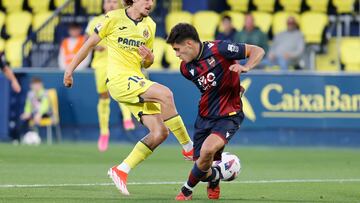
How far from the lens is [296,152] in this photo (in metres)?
20.2

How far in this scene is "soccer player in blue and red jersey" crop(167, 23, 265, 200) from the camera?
10.9m

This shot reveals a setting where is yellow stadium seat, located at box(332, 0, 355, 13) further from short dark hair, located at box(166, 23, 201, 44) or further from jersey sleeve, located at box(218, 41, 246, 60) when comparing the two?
short dark hair, located at box(166, 23, 201, 44)

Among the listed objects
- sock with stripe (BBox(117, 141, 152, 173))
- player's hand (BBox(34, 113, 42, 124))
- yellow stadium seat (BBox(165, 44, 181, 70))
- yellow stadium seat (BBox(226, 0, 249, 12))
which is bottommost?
player's hand (BBox(34, 113, 42, 124))

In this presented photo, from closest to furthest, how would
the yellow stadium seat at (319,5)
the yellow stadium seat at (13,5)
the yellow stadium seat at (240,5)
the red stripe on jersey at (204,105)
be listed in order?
the red stripe on jersey at (204,105) → the yellow stadium seat at (319,5) → the yellow stadium seat at (240,5) → the yellow stadium seat at (13,5)

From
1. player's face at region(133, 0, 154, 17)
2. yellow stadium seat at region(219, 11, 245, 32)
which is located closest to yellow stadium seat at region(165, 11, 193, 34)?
yellow stadium seat at region(219, 11, 245, 32)

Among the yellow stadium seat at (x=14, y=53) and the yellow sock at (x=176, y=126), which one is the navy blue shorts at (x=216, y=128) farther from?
the yellow stadium seat at (x=14, y=53)

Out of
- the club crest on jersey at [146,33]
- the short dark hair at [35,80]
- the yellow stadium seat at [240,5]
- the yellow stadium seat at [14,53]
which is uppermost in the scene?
the club crest on jersey at [146,33]

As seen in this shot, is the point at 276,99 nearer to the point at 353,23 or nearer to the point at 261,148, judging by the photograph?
the point at 261,148

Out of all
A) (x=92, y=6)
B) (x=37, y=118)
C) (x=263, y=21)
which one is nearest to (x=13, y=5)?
(x=92, y=6)

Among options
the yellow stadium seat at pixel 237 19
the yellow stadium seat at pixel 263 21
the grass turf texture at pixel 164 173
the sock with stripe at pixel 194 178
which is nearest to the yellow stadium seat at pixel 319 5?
the yellow stadium seat at pixel 263 21

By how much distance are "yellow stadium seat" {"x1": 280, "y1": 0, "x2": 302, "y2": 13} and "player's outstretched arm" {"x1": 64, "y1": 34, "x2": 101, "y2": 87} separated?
13.3 meters

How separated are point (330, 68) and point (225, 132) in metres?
13.5

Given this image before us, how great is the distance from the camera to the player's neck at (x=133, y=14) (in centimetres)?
1274

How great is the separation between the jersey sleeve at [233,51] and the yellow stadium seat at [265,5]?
1435 cm
